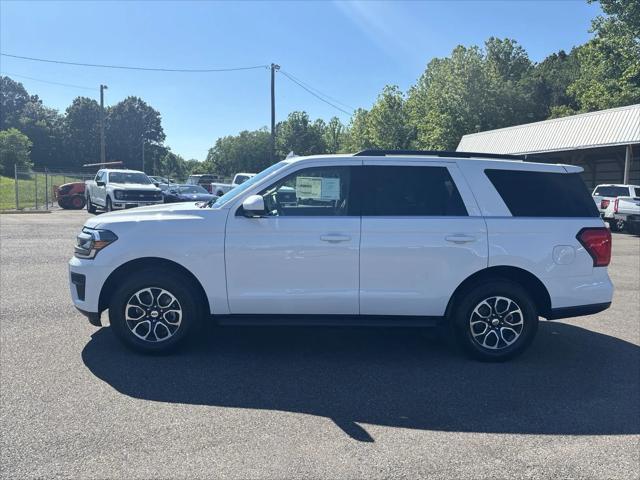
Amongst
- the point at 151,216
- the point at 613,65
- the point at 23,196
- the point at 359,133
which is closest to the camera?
the point at 151,216

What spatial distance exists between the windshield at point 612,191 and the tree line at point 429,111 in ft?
46.6

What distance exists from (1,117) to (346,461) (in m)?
130

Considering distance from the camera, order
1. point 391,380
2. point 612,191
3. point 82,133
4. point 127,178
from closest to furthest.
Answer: point 391,380, point 612,191, point 127,178, point 82,133

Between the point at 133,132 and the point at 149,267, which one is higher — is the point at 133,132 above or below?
above

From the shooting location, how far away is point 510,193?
206 inches

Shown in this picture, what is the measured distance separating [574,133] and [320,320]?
2468 centimetres

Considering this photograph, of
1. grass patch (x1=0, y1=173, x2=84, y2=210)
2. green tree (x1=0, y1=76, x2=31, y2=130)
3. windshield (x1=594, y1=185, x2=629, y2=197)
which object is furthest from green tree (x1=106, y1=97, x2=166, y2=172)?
windshield (x1=594, y1=185, x2=629, y2=197)

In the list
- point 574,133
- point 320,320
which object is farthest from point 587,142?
point 320,320

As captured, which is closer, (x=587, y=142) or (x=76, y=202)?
(x=587, y=142)

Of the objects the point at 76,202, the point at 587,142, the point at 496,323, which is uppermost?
the point at 587,142

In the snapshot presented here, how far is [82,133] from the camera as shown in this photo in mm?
100188

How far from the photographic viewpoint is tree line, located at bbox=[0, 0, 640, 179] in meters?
35.1

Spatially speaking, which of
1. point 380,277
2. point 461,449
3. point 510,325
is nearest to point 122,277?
point 380,277

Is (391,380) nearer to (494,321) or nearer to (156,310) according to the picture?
(494,321)
